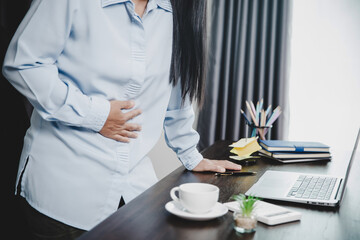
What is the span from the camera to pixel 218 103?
2.83 meters

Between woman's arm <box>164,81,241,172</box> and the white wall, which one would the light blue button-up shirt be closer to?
woman's arm <box>164,81,241,172</box>

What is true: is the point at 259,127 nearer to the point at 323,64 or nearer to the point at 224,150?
the point at 224,150

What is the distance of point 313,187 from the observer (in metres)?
1.10

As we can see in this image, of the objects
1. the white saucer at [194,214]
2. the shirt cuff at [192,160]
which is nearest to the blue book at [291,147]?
the shirt cuff at [192,160]

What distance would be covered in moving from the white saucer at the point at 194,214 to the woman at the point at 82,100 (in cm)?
29

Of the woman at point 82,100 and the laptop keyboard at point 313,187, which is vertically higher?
the woman at point 82,100

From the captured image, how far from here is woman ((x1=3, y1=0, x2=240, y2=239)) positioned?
3.21 feet

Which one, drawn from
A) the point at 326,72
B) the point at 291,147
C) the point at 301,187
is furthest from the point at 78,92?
the point at 326,72

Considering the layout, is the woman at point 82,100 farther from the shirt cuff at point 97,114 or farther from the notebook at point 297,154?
the notebook at point 297,154

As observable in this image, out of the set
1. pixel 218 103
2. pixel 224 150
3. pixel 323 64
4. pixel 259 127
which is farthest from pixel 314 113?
pixel 224 150

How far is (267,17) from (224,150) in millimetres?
1338

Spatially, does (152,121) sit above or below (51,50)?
below

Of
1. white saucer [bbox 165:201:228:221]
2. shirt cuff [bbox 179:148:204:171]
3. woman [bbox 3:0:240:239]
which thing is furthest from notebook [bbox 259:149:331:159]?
white saucer [bbox 165:201:228:221]

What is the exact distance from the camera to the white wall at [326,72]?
260 centimetres
